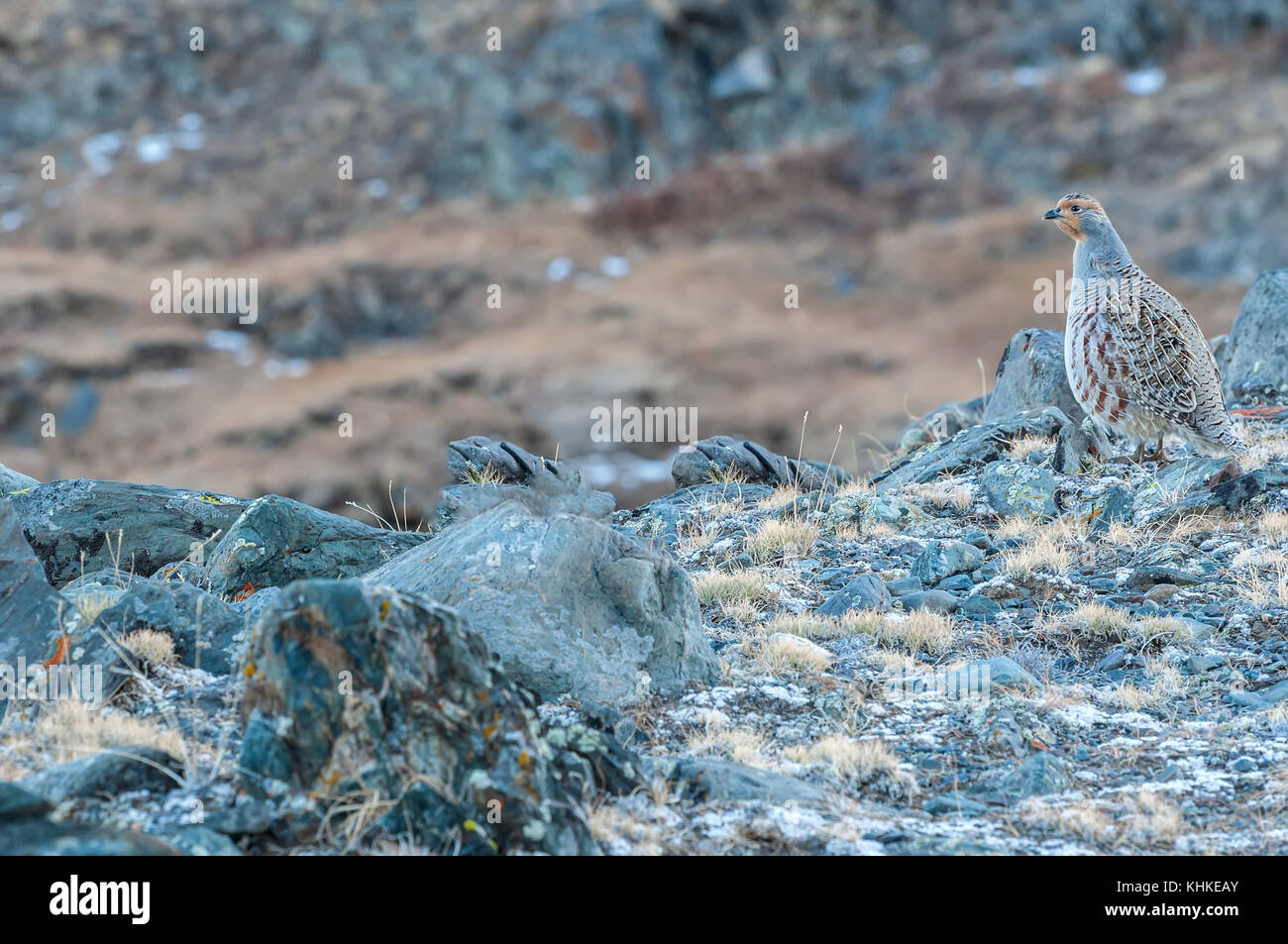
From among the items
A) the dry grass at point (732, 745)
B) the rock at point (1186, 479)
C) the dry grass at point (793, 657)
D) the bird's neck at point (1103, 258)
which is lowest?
the dry grass at point (732, 745)

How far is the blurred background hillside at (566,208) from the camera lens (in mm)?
39469

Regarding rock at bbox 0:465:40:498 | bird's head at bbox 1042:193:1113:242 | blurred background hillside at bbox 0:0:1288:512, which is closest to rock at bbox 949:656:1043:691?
bird's head at bbox 1042:193:1113:242

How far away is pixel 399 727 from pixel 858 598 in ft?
13.8

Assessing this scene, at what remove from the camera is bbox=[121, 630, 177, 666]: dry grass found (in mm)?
6426

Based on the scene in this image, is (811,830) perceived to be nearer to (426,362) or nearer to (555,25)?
(426,362)

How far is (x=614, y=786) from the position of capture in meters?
5.41

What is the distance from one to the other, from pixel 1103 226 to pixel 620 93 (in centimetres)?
4242

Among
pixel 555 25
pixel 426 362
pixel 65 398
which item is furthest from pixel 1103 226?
pixel 555 25

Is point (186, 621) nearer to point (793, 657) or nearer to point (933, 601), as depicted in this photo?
point (793, 657)

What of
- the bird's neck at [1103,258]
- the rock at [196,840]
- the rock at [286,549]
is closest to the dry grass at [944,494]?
the bird's neck at [1103,258]

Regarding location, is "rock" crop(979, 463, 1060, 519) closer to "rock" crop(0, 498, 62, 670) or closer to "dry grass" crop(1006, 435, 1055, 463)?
"dry grass" crop(1006, 435, 1055, 463)

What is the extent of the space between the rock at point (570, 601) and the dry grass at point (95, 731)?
5.18ft

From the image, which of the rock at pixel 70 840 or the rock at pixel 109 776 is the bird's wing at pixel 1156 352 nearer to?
the rock at pixel 109 776

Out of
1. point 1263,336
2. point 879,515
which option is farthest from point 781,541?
point 1263,336
